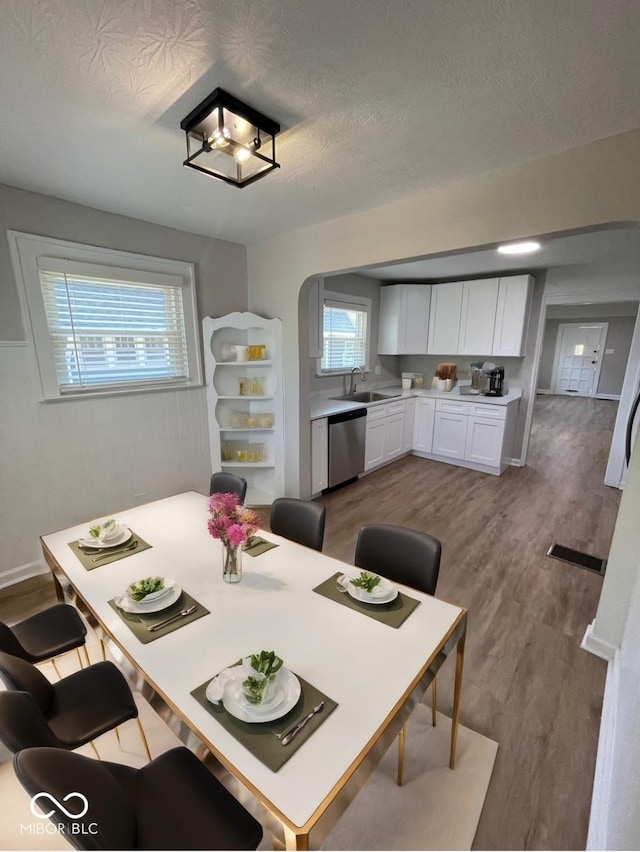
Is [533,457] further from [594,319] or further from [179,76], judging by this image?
[594,319]

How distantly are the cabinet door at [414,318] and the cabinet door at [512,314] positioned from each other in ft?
3.18

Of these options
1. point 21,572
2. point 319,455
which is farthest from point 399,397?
point 21,572

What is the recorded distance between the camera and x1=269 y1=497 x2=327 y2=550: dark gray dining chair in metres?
1.91

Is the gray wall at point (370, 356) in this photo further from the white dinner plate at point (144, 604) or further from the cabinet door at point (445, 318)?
the white dinner plate at point (144, 604)

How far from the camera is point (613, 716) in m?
1.50

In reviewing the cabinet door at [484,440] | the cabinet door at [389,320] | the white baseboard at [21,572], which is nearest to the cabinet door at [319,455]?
the cabinet door at [484,440]

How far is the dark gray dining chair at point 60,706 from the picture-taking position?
36.8 inches

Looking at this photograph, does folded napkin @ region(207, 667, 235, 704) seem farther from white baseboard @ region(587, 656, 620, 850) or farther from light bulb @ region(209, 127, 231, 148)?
light bulb @ region(209, 127, 231, 148)

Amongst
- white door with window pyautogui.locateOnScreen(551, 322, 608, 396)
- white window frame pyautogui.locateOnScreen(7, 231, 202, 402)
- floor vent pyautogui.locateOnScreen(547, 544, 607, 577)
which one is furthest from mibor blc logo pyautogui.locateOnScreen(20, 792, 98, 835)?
white door with window pyautogui.locateOnScreen(551, 322, 608, 396)

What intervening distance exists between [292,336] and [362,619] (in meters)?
2.49

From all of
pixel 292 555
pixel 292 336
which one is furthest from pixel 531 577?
pixel 292 336

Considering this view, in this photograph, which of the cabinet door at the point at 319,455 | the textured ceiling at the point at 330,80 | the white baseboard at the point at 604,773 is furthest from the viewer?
the cabinet door at the point at 319,455

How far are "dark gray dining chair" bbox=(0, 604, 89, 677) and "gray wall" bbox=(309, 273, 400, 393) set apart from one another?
3047mm

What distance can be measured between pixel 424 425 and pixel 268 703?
4520 mm
